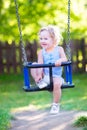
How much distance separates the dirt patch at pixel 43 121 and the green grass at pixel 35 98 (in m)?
0.26

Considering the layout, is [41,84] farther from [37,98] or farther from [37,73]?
[37,98]

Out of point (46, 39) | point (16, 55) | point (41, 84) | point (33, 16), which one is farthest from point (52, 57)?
point (16, 55)

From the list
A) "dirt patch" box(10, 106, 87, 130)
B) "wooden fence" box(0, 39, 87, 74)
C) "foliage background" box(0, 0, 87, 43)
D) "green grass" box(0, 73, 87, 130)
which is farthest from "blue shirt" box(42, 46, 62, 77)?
"wooden fence" box(0, 39, 87, 74)

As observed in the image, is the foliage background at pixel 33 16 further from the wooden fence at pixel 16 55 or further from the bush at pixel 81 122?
the bush at pixel 81 122

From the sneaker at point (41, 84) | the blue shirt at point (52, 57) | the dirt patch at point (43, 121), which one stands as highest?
the blue shirt at point (52, 57)

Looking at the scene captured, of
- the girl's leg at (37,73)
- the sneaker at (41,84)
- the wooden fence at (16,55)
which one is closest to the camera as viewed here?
the sneaker at (41,84)

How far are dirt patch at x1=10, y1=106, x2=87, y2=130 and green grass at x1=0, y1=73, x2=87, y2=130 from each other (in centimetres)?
26

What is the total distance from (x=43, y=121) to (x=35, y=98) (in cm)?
303

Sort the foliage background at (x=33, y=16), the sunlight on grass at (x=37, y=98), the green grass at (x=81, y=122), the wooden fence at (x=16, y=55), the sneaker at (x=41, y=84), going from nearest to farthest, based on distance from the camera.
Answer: the sneaker at (x=41, y=84) < the green grass at (x=81, y=122) < the sunlight on grass at (x=37, y=98) < the foliage background at (x=33, y=16) < the wooden fence at (x=16, y=55)

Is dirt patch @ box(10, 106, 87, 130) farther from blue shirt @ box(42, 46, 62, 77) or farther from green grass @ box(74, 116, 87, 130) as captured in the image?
blue shirt @ box(42, 46, 62, 77)

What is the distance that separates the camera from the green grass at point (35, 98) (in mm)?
8328

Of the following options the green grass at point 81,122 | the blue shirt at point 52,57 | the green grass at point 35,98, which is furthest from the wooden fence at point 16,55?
the blue shirt at point 52,57

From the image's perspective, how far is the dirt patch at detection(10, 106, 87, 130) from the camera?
624 cm

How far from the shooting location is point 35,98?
9656 millimetres
